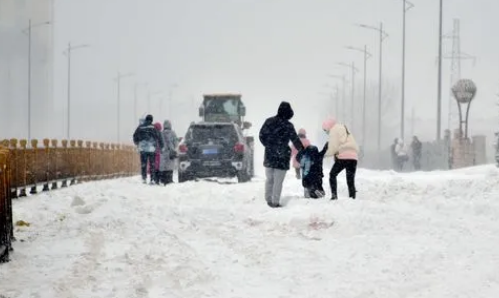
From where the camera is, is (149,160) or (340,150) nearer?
(340,150)

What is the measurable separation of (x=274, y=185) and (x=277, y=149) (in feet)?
1.97

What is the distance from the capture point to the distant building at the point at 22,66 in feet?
314

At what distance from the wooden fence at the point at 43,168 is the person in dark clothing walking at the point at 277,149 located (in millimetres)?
4091

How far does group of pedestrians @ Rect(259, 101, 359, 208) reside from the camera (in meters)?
13.2

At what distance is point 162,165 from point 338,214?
1172 cm

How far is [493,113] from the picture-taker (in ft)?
430

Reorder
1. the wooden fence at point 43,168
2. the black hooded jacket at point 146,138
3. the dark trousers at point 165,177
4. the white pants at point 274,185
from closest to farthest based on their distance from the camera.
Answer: the wooden fence at point 43,168
the white pants at point 274,185
the black hooded jacket at point 146,138
the dark trousers at point 165,177

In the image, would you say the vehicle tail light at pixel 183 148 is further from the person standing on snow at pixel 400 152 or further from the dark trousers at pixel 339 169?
the person standing on snow at pixel 400 152

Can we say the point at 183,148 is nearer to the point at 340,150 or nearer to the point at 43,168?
the point at 43,168

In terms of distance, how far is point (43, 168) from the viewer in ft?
65.2

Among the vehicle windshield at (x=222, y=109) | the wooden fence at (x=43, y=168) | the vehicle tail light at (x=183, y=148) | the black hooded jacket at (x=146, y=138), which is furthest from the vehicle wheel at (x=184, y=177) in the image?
the vehicle windshield at (x=222, y=109)

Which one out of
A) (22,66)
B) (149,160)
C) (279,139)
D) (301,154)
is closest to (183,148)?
(149,160)

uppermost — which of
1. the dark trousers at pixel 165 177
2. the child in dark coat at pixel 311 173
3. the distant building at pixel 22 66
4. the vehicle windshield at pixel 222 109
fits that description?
the distant building at pixel 22 66

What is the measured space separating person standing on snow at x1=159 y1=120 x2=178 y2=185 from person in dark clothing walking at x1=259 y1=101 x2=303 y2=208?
30.4 ft
